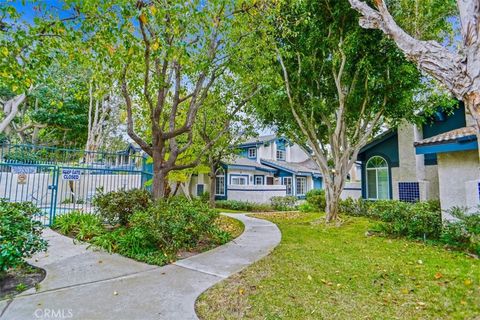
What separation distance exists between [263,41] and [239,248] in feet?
20.3

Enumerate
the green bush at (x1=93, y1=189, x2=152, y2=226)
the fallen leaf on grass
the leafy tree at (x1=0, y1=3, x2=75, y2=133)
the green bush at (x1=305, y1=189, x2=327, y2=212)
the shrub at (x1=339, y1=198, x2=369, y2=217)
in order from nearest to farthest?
the fallen leaf on grass < the leafy tree at (x1=0, y1=3, x2=75, y2=133) < the green bush at (x1=93, y1=189, x2=152, y2=226) < the shrub at (x1=339, y1=198, x2=369, y2=217) < the green bush at (x1=305, y1=189, x2=327, y2=212)

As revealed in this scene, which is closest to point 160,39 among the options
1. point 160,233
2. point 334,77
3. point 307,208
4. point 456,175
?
point 160,233

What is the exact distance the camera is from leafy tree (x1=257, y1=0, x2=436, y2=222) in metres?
9.35

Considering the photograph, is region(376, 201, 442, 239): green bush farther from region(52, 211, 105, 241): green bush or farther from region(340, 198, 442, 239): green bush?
region(52, 211, 105, 241): green bush

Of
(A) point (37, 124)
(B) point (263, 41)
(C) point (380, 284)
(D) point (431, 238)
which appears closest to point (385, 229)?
(D) point (431, 238)

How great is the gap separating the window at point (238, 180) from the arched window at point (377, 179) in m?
9.76

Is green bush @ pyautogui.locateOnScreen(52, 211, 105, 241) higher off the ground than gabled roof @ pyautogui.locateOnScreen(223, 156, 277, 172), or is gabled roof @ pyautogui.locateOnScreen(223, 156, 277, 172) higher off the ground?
gabled roof @ pyautogui.locateOnScreen(223, 156, 277, 172)

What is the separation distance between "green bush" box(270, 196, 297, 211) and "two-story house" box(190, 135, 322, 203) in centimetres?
101

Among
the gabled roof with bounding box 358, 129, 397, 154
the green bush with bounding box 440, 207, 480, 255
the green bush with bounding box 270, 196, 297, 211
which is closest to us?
the green bush with bounding box 440, 207, 480, 255

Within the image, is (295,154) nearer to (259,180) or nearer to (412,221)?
(259,180)

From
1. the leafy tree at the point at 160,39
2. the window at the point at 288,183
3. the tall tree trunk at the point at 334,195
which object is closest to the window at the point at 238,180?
the window at the point at 288,183

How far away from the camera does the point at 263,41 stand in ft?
27.3

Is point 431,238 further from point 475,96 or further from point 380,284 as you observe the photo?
point 475,96

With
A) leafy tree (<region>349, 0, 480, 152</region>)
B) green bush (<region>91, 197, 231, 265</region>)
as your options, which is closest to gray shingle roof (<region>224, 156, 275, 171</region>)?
green bush (<region>91, 197, 231, 265</region>)
